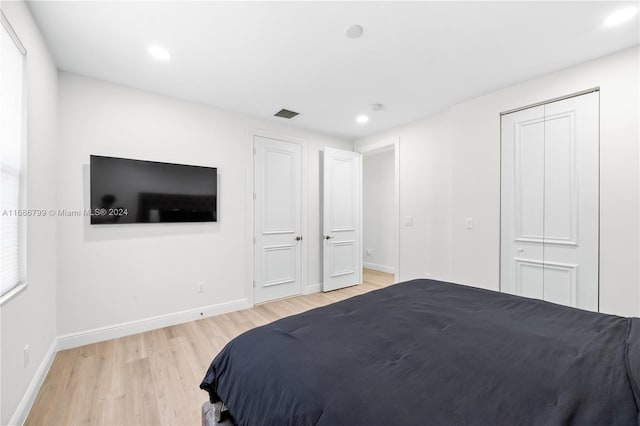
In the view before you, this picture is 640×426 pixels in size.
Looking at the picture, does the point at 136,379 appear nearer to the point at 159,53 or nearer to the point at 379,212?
the point at 159,53

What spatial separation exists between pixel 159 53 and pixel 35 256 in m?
1.79

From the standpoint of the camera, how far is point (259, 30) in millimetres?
1937

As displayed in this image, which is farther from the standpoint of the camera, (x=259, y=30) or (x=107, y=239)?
A: (x=107, y=239)

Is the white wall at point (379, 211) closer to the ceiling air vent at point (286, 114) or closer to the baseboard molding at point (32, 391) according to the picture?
the ceiling air vent at point (286, 114)

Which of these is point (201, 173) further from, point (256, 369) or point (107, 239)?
point (256, 369)

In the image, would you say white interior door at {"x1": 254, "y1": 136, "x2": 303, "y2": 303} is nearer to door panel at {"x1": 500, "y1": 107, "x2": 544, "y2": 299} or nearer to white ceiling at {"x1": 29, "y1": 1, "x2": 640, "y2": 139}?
white ceiling at {"x1": 29, "y1": 1, "x2": 640, "y2": 139}

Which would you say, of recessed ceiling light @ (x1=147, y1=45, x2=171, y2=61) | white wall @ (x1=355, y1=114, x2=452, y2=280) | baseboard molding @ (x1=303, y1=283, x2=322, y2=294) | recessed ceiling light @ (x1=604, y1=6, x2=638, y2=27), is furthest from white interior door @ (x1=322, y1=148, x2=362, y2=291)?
recessed ceiling light @ (x1=604, y1=6, x2=638, y2=27)

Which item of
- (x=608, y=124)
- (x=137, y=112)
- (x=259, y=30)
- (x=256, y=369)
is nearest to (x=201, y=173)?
(x=137, y=112)

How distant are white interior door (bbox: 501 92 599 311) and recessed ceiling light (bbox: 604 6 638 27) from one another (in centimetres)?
62

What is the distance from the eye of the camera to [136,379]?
6.60 feet

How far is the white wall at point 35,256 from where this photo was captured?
1.48m

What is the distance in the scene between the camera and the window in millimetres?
1452

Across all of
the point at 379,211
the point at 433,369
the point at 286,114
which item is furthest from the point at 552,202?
the point at 379,211

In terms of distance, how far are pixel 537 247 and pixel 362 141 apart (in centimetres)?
295
